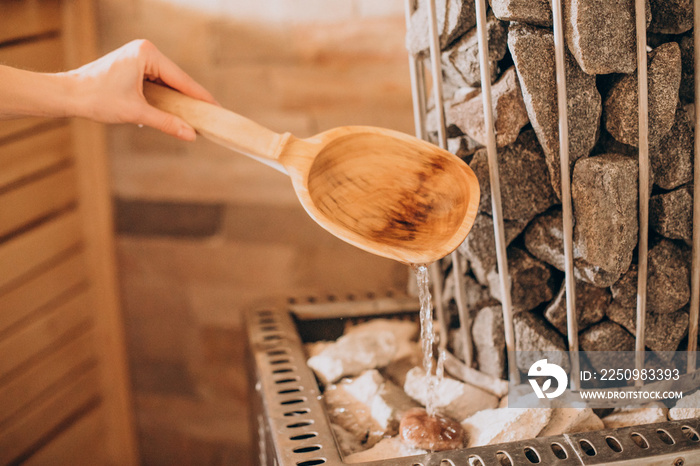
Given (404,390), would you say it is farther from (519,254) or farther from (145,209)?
(145,209)

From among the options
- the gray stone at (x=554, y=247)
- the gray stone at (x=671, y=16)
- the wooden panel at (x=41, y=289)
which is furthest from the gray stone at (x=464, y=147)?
the wooden panel at (x=41, y=289)

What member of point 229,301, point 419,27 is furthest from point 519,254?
point 229,301

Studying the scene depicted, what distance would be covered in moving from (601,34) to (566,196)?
0.55 ft

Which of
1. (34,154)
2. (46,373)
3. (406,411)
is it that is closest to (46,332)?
(46,373)

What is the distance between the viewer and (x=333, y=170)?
0.78 meters

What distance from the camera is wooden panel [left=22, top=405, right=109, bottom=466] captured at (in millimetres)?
1276

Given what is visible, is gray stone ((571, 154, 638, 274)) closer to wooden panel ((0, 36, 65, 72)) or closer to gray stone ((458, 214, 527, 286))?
gray stone ((458, 214, 527, 286))

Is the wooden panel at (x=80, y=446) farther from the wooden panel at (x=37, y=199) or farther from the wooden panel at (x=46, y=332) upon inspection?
Answer: the wooden panel at (x=37, y=199)

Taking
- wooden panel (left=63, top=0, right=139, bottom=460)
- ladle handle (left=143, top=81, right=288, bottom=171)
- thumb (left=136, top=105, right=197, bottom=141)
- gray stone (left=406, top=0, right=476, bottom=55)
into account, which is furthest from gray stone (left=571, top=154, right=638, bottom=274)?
wooden panel (left=63, top=0, right=139, bottom=460)

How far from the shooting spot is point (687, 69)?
2.30 ft

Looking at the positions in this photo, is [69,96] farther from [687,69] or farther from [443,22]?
[687,69]

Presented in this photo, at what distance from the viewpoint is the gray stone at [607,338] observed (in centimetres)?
77

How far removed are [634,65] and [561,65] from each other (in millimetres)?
79

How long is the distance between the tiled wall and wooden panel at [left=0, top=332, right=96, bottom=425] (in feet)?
0.37
